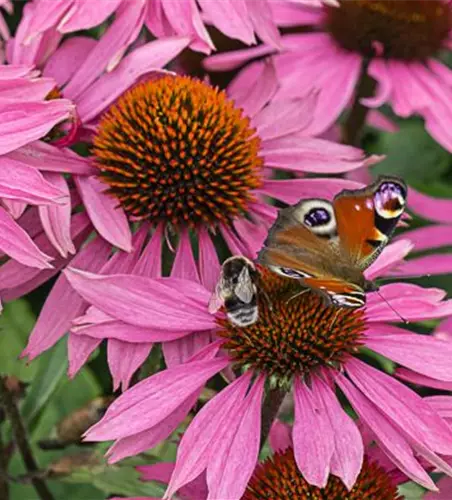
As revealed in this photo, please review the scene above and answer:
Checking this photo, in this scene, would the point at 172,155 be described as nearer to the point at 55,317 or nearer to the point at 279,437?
the point at 55,317

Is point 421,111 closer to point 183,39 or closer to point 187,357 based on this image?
point 183,39

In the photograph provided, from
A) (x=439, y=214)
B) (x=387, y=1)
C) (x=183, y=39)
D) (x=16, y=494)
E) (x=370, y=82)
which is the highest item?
(x=183, y=39)

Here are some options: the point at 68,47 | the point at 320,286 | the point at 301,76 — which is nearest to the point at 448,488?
the point at 320,286

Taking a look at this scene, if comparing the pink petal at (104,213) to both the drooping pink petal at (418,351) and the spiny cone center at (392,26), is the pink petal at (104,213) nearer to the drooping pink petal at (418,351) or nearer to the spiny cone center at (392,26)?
the drooping pink petal at (418,351)

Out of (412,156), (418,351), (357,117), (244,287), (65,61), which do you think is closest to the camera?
(244,287)

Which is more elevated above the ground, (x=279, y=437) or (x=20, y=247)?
(x=20, y=247)

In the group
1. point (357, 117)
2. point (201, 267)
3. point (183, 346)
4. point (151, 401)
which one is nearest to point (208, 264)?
point (201, 267)

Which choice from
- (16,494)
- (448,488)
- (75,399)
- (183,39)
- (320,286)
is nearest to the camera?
(320,286)
